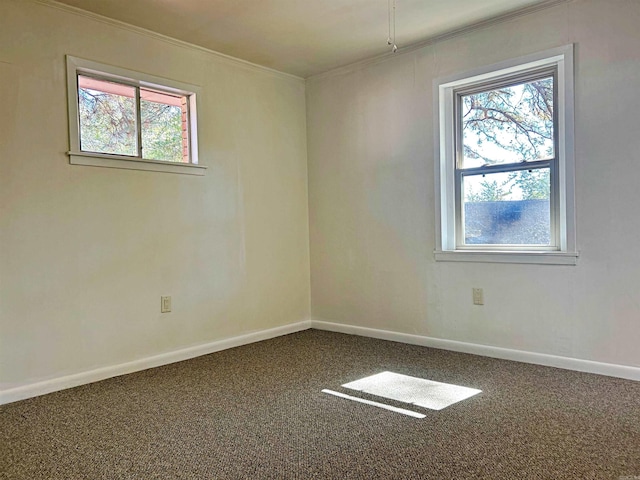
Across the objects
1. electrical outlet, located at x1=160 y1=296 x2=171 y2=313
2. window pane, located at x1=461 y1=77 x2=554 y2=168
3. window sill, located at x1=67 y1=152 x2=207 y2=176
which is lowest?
electrical outlet, located at x1=160 y1=296 x2=171 y2=313

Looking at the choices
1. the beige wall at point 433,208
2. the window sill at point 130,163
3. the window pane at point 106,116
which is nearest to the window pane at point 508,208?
the beige wall at point 433,208

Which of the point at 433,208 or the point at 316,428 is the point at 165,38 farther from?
the point at 316,428

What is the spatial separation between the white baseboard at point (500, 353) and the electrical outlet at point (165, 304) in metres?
1.58

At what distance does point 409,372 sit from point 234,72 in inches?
111

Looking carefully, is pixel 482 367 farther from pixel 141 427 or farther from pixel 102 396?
pixel 102 396

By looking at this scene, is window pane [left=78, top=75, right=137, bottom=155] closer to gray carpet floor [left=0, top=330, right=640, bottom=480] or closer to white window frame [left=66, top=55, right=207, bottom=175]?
white window frame [left=66, top=55, right=207, bottom=175]

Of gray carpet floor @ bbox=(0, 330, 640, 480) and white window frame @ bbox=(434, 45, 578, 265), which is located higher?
white window frame @ bbox=(434, 45, 578, 265)

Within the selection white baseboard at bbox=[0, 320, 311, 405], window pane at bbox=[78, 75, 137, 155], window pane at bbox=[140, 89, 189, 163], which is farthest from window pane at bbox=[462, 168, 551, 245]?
window pane at bbox=[78, 75, 137, 155]

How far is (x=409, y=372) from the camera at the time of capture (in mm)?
3135

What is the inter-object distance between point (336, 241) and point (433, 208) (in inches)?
42.4

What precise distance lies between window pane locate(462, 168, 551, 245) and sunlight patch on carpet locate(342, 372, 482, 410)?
123 cm

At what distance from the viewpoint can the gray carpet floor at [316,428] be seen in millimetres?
1896

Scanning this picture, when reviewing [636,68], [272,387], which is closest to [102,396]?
[272,387]

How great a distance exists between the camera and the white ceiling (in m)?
3.04
